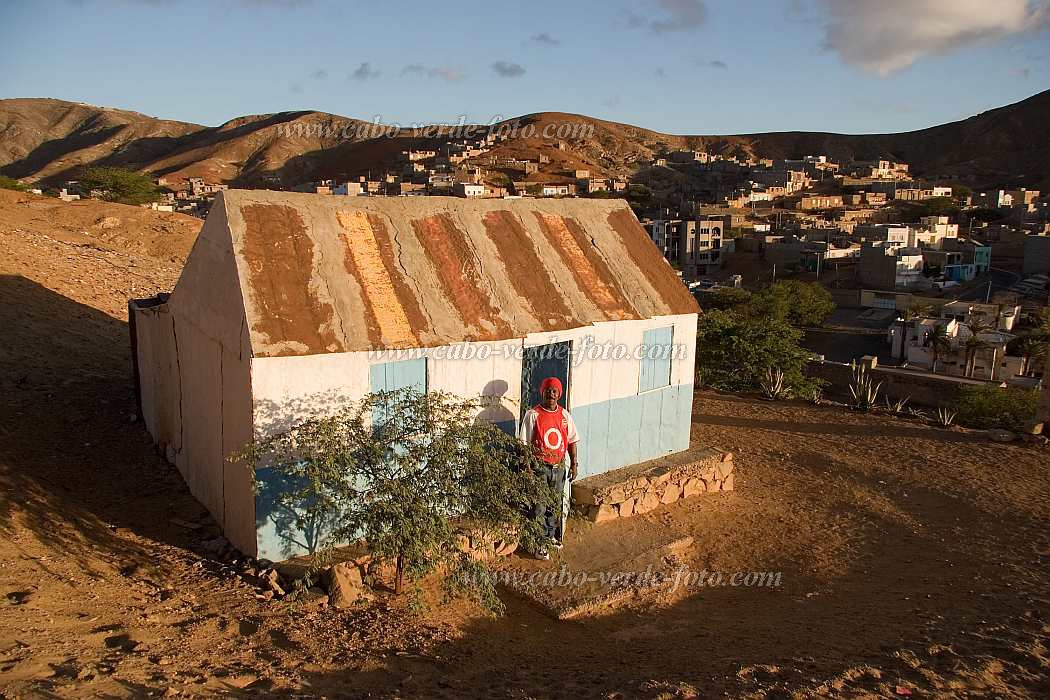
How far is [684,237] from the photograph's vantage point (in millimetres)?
62531

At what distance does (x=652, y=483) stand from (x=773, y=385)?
423 inches

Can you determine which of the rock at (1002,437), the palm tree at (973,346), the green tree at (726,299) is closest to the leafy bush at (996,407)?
the palm tree at (973,346)

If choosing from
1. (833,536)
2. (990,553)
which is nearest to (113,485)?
(833,536)

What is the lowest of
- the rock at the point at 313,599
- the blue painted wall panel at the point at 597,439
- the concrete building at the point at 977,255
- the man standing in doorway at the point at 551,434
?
the rock at the point at 313,599

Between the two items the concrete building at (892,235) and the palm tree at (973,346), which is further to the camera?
the concrete building at (892,235)

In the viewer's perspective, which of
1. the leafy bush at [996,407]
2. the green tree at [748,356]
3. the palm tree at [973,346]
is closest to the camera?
the green tree at [748,356]

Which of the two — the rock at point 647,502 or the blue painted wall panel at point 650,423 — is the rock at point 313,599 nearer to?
the rock at point 647,502

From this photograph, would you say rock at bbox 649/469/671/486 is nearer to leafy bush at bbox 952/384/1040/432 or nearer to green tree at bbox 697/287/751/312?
leafy bush at bbox 952/384/1040/432

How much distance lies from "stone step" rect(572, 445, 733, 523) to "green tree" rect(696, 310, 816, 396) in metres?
8.34

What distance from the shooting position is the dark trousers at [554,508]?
22.6ft

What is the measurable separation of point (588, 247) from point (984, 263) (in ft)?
185

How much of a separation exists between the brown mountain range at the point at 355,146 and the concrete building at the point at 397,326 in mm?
80841

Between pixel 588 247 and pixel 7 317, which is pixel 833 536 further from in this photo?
pixel 7 317

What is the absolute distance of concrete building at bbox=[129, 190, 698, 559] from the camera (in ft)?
22.0
